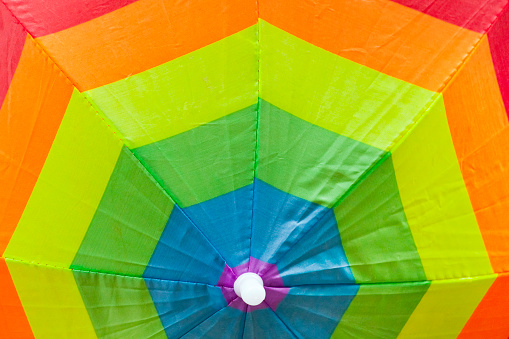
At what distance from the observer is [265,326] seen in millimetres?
1695

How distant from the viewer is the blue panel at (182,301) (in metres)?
1.64

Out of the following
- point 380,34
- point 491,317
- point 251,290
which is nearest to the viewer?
point 251,290

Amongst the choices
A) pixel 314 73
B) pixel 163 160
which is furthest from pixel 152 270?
pixel 314 73

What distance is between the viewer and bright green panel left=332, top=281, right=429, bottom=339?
166 cm

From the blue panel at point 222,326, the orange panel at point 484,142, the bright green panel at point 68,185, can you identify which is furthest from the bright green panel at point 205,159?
the orange panel at point 484,142

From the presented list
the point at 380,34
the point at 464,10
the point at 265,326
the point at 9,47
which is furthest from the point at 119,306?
the point at 464,10

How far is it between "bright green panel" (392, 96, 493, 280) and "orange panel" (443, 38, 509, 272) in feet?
0.10

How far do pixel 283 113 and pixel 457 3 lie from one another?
608mm

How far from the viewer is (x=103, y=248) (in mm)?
1601

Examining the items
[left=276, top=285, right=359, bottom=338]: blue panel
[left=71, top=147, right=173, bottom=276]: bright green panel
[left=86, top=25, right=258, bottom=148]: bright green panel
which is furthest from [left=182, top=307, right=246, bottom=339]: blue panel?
[left=86, top=25, right=258, bottom=148]: bright green panel

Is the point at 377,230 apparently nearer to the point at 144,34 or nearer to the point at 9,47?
the point at 144,34

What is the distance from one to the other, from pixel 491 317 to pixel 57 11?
1562 millimetres

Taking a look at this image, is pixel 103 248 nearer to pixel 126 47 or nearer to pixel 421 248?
pixel 126 47

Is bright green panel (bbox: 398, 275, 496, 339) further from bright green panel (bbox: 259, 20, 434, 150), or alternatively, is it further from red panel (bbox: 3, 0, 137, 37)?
red panel (bbox: 3, 0, 137, 37)
